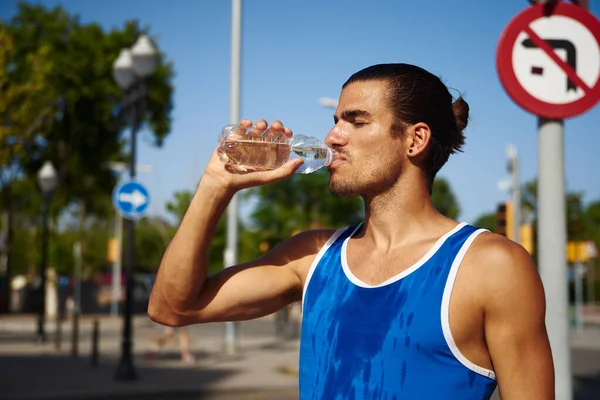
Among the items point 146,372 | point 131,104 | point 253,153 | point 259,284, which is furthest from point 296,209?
point 253,153

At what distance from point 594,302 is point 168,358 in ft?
151

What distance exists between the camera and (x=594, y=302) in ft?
187

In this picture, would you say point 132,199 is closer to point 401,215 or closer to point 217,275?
point 217,275

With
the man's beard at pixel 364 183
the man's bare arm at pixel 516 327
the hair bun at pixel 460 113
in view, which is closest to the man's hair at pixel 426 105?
the hair bun at pixel 460 113

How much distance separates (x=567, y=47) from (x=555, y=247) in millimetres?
986

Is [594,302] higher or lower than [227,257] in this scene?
lower

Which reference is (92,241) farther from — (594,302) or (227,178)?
(227,178)

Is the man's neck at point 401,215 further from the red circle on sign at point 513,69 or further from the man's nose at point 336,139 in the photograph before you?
the red circle on sign at point 513,69

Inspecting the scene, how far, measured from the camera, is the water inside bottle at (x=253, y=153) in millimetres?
2326

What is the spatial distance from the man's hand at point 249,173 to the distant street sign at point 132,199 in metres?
10.8

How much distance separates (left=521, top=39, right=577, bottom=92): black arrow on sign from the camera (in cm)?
397

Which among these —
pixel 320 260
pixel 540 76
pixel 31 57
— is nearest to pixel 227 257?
pixel 31 57

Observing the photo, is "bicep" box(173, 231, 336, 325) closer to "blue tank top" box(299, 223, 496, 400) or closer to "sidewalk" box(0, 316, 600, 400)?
"blue tank top" box(299, 223, 496, 400)

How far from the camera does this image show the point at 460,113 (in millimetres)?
2396
